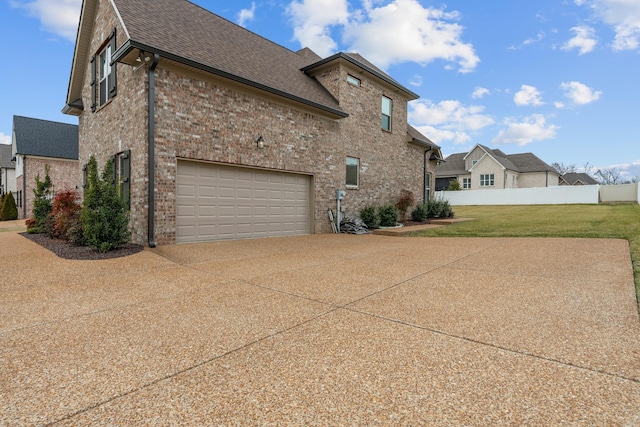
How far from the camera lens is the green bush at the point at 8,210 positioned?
69.2ft

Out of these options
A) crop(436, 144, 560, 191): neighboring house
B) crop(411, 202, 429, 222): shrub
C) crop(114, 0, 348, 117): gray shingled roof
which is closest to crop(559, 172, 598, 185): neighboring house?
crop(436, 144, 560, 191): neighboring house

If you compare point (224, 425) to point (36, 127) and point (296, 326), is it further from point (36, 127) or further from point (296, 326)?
point (36, 127)

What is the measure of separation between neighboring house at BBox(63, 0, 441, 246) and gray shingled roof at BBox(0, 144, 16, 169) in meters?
19.8

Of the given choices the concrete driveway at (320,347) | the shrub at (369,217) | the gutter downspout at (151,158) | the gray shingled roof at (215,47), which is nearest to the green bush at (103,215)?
the gutter downspout at (151,158)

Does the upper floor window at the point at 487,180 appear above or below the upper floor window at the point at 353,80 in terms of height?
below

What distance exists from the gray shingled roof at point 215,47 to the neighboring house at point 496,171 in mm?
29292

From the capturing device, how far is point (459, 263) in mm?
6102

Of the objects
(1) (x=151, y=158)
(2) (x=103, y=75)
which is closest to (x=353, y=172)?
(1) (x=151, y=158)

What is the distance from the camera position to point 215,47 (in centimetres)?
975

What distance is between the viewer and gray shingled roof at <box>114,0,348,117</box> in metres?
7.98

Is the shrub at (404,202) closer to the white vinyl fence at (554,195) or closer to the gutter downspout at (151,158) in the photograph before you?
the gutter downspout at (151,158)

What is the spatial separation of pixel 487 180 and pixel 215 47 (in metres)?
34.2

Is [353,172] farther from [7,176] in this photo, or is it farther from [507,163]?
[507,163]

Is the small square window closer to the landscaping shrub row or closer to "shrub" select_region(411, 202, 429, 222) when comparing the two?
the landscaping shrub row
